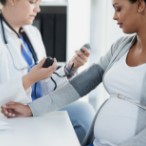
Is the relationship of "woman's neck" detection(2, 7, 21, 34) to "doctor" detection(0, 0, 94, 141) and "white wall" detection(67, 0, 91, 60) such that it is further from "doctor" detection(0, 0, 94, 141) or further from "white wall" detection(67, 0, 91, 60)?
"white wall" detection(67, 0, 91, 60)

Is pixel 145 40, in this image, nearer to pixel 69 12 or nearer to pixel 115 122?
pixel 115 122

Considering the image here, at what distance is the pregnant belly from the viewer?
53.3 inches

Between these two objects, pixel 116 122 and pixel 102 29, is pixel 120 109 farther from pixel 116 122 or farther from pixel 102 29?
pixel 102 29

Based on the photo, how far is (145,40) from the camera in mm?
1436

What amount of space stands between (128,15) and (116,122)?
399 millimetres

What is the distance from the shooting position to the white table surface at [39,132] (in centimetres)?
119

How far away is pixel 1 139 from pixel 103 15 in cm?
150

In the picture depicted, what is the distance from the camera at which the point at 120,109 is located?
1.38 meters

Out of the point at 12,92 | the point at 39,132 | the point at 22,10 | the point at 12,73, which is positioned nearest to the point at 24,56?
the point at 12,73

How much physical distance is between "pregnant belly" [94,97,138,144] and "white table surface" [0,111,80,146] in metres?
0.13

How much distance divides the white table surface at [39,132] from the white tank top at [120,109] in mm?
138

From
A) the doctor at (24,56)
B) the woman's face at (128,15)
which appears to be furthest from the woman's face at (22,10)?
the woman's face at (128,15)

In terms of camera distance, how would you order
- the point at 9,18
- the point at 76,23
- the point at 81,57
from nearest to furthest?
1. the point at 81,57
2. the point at 9,18
3. the point at 76,23

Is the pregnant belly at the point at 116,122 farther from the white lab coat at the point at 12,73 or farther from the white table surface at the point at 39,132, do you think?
the white lab coat at the point at 12,73
